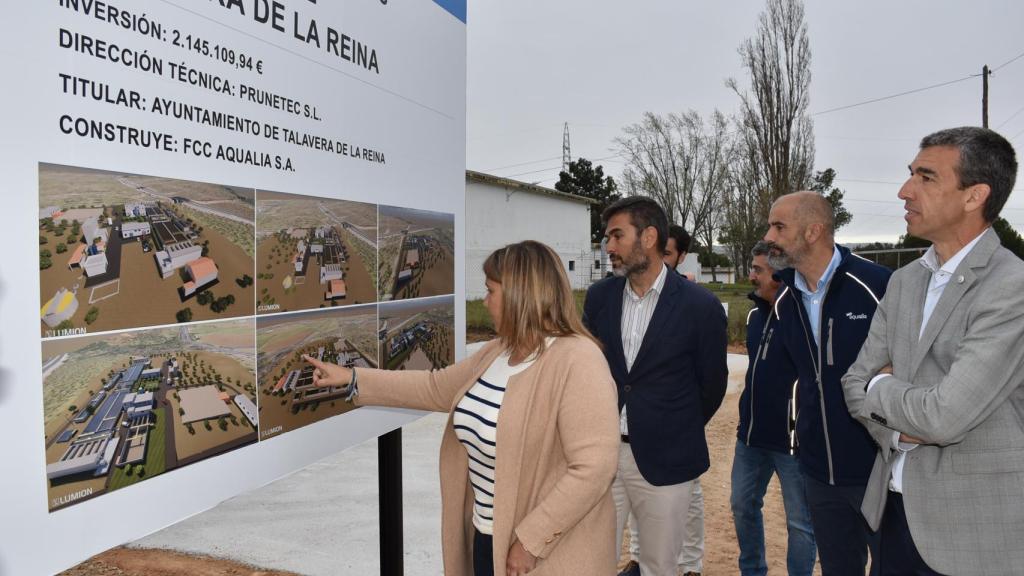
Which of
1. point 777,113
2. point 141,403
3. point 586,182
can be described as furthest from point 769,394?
point 586,182

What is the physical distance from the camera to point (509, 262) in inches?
90.8

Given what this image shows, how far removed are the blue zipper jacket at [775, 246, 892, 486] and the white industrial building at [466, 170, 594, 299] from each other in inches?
713

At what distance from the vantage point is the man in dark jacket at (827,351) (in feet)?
9.22

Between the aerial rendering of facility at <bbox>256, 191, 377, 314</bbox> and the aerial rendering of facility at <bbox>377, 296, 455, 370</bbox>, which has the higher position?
the aerial rendering of facility at <bbox>256, 191, 377, 314</bbox>

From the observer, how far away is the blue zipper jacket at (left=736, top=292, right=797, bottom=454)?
3662 mm

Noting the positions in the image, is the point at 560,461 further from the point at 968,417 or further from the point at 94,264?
the point at 94,264

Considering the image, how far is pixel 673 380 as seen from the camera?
3.26 meters

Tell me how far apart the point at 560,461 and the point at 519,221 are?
28.4 m

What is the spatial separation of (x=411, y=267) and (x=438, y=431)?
502 cm

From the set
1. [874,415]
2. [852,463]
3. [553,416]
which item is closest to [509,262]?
[553,416]

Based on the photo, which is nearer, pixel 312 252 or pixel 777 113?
pixel 312 252

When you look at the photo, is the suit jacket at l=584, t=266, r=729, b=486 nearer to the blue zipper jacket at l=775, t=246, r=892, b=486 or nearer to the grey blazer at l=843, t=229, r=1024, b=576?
the blue zipper jacket at l=775, t=246, r=892, b=486

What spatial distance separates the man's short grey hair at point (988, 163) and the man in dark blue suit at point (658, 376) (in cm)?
139

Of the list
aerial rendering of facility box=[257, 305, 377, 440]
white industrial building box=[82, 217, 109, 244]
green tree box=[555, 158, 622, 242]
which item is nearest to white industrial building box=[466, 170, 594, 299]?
green tree box=[555, 158, 622, 242]
